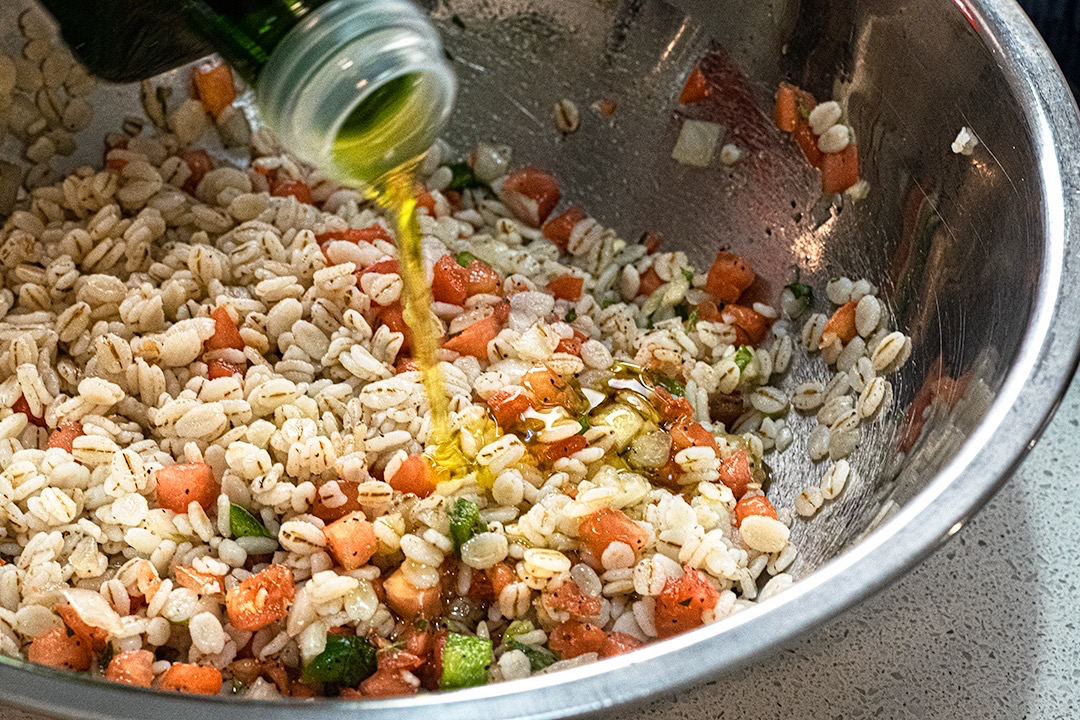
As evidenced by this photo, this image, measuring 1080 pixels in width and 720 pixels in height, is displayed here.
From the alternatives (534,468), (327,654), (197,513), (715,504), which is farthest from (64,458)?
(715,504)

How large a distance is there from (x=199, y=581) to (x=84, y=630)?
93mm

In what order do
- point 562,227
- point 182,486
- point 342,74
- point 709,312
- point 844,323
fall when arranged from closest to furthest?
point 342,74, point 182,486, point 844,323, point 709,312, point 562,227

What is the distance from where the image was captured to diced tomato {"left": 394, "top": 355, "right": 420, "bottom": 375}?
1086 mm

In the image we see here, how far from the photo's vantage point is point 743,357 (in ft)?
3.71

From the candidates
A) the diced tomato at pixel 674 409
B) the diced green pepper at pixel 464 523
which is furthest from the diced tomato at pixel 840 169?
the diced green pepper at pixel 464 523

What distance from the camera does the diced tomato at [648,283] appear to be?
48.6 inches

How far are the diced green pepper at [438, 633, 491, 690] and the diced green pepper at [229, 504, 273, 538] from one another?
0.66 ft

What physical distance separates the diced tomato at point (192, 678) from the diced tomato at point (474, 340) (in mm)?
395

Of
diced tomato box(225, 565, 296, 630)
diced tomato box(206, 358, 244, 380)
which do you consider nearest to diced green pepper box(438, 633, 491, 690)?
diced tomato box(225, 565, 296, 630)

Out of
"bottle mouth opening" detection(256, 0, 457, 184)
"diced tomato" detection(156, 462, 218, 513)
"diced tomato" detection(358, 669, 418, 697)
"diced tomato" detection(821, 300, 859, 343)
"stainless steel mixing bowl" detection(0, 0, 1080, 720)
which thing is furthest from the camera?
"diced tomato" detection(821, 300, 859, 343)

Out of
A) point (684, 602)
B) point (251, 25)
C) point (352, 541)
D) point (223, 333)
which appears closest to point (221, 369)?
point (223, 333)

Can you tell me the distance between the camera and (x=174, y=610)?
89cm

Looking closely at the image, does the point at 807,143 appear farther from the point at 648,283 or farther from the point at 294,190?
the point at 294,190

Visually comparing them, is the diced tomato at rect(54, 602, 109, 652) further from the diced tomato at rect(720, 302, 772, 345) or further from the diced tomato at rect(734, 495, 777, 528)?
the diced tomato at rect(720, 302, 772, 345)
